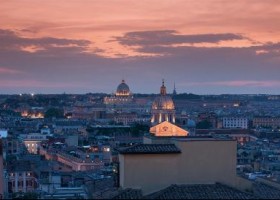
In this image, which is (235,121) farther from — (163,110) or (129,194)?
Answer: (129,194)

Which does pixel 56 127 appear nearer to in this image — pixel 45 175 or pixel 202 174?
pixel 45 175

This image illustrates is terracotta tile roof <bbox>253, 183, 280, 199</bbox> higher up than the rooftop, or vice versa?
the rooftop

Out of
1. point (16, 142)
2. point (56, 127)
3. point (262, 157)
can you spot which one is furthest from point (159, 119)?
point (262, 157)

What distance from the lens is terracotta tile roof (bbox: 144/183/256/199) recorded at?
416 inches

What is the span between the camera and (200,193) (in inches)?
425

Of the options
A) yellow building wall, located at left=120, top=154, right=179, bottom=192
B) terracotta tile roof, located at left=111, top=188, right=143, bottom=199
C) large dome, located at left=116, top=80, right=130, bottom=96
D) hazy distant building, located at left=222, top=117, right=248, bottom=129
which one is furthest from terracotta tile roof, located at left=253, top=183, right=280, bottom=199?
large dome, located at left=116, top=80, right=130, bottom=96

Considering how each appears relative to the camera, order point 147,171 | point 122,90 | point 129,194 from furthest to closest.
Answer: point 122,90
point 147,171
point 129,194

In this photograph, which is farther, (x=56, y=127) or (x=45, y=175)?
(x=56, y=127)

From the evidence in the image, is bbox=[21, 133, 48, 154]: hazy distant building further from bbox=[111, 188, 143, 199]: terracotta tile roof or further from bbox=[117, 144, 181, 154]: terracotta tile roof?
bbox=[111, 188, 143, 199]: terracotta tile roof

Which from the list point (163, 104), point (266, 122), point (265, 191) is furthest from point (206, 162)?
point (266, 122)

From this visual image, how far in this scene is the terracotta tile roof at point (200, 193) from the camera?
1057cm

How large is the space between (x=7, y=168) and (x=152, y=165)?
74.3 ft

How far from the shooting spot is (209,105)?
200 metres

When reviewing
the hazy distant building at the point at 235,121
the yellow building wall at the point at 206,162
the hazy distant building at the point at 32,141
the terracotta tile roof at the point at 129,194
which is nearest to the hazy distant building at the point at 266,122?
the hazy distant building at the point at 235,121
